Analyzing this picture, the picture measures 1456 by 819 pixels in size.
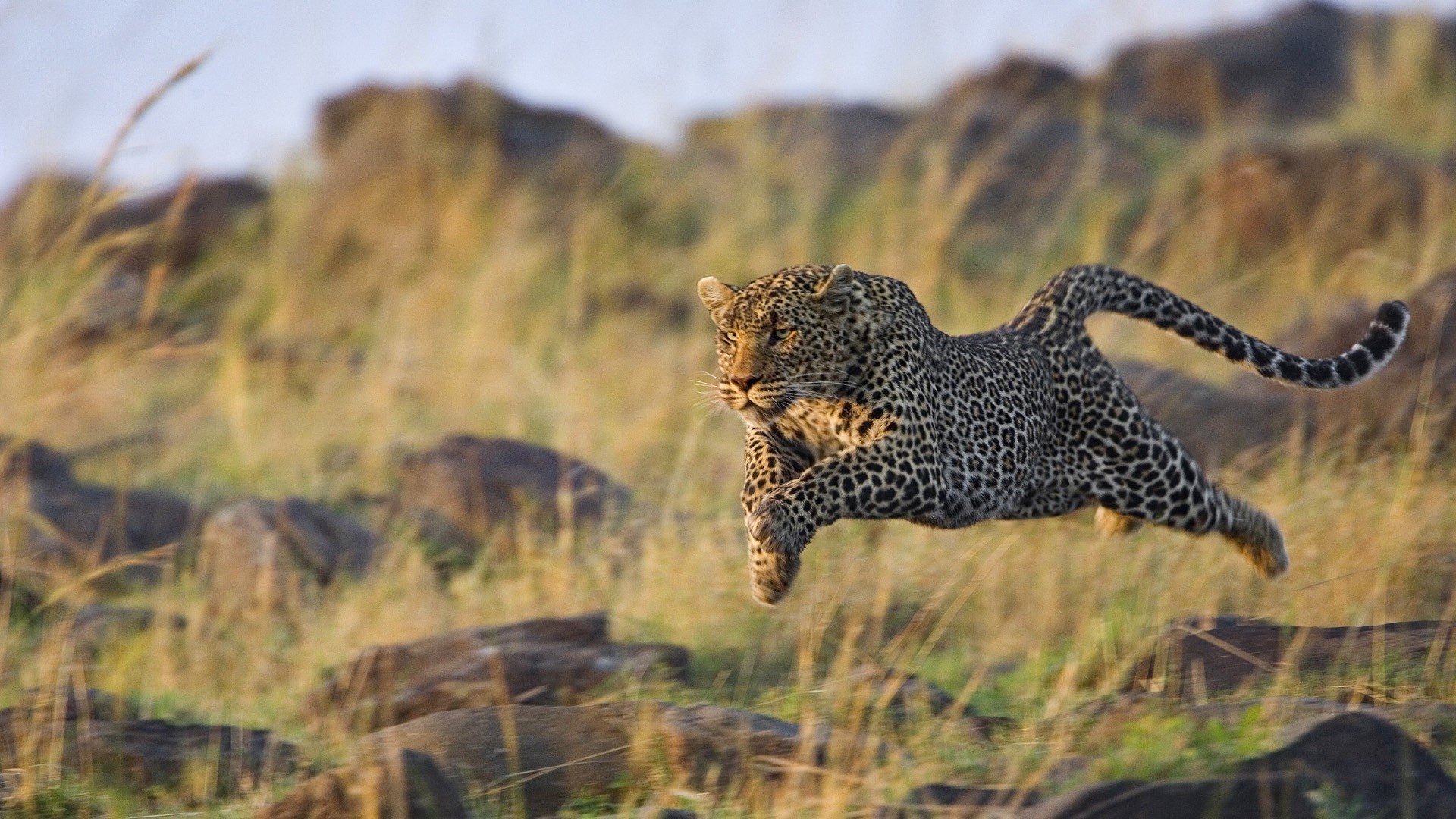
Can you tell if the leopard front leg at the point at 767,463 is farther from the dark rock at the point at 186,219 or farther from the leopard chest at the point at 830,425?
the dark rock at the point at 186,219

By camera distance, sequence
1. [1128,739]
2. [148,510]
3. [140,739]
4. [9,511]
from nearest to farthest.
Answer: [1128,739], [140,739], [9,511], [148,510]

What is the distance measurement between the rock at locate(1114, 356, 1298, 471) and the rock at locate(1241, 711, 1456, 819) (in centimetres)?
406

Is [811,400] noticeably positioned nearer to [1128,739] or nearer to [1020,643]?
[1128,739]

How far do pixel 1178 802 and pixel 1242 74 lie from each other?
18226 millimetres

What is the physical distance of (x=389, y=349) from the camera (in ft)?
39.5

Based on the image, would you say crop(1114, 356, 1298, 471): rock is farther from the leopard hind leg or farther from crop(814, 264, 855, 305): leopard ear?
crop(814, 264, 855, 305): leopard ear

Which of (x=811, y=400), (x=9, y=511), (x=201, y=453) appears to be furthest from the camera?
(x=201, y=453)

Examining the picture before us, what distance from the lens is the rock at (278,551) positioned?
7.83m

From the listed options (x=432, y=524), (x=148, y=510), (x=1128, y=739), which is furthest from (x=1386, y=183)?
(x=1128, y=739)

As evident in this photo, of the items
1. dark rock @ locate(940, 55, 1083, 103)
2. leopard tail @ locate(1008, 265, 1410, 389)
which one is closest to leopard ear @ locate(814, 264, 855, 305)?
leopard tail @ locate(1008, 265, 1410, 389)

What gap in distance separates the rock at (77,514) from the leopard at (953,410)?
4.18 meters

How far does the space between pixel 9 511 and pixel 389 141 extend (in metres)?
7.97

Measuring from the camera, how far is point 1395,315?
551 cm

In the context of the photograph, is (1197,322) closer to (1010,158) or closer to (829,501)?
(829,501)
